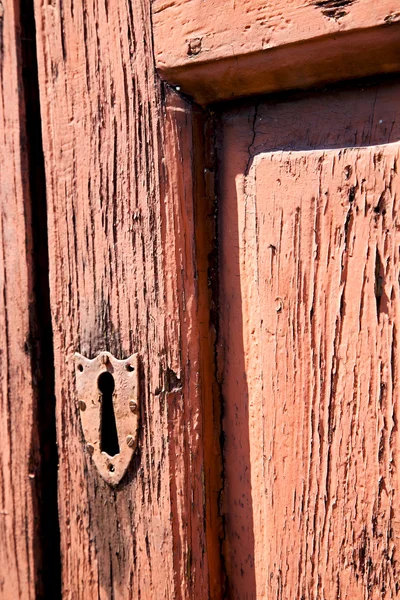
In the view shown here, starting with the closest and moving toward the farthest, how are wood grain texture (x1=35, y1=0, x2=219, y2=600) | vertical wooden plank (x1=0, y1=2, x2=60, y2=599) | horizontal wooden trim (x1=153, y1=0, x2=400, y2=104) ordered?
horizontal wooden trim (x1=153, y1=0, x2=400, y2=104)
wood grain texture (x1=35, y1=0, x2=219, y2=600)
vertical wooden plank (x1=0, y1=2, x2=60, y2=599)

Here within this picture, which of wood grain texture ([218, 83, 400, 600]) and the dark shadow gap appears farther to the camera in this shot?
the dark shadow gap

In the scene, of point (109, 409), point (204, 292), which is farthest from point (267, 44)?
point (109, 409)

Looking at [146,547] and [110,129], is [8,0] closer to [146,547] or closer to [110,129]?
[110,129]

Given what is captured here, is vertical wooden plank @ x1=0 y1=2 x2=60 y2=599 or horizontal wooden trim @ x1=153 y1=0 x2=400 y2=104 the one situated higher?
horizontal wooden trim @ x1=153 y1=0 x2=400 y2=104

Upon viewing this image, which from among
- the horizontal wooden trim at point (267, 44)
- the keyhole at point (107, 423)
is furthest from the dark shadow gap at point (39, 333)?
the horizontal wooden trim at point (267, 44)

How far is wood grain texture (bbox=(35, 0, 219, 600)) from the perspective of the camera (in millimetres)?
663

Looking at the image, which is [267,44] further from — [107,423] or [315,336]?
[107,423]

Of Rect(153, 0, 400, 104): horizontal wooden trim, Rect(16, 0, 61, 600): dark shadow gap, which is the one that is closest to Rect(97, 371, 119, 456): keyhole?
Rect(16, 0, 61, 600): dark shadow gap

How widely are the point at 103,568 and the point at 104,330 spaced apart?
31cm

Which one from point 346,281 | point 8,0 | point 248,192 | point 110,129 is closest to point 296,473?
point 346,281

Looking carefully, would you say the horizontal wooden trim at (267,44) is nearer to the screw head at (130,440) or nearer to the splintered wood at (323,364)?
the splintered wood at (323,364)

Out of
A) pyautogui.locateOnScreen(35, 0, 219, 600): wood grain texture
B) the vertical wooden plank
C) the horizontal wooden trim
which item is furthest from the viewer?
the vertical wooden plank

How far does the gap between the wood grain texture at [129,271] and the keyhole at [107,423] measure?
0.04 meters

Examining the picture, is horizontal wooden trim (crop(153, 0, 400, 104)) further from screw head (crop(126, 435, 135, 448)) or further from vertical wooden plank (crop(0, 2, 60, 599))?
screw head (crop(126, 435, 135, 448))
